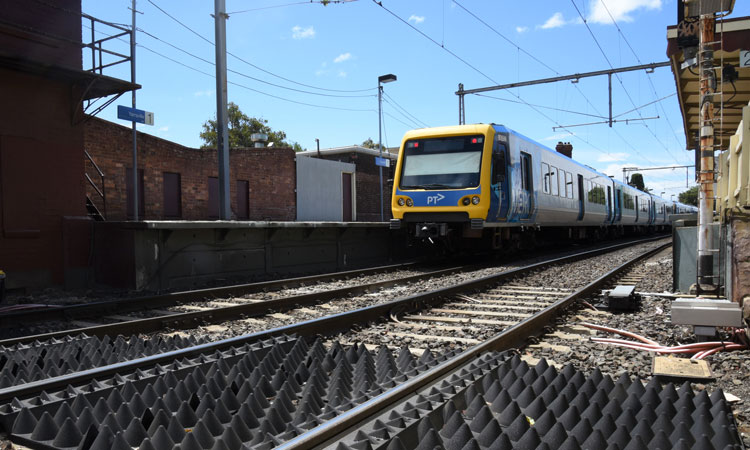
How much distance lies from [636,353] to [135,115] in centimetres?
1025

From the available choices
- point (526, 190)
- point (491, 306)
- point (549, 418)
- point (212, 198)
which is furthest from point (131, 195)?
point (549, 418)

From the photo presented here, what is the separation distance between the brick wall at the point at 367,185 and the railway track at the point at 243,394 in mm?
26048

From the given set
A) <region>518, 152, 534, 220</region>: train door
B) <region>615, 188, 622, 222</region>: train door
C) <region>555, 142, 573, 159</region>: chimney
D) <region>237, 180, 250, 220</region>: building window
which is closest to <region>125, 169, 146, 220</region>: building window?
<region>237, 180, 250, 220</region>: building window

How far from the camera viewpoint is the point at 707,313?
14.9 feet

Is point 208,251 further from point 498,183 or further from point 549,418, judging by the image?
point 549,418

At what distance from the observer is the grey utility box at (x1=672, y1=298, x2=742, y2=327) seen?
4457 millimetres

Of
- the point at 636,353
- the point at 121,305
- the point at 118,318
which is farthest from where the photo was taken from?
the point at 121,305

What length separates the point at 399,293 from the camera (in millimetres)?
8406

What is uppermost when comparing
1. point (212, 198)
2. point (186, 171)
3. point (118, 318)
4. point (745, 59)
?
point (745, 59)

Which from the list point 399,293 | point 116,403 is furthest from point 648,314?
point 116,403

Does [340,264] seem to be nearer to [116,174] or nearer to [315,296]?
[315,296]

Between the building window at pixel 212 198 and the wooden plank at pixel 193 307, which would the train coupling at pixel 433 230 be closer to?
the wooden plank at pixel 193 307

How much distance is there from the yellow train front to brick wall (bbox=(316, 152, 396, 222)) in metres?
17.7

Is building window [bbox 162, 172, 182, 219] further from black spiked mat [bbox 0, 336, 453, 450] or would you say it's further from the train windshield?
black spiked mat [bbox 0, 336, 453, 450]
